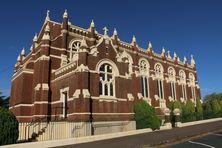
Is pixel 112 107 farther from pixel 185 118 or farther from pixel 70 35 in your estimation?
pixel 185 118

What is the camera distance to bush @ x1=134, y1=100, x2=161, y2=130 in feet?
78.9

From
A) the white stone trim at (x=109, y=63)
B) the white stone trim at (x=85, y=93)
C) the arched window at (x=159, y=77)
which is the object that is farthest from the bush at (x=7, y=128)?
the arched window at (x=159, y=77)

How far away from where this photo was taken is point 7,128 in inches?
531

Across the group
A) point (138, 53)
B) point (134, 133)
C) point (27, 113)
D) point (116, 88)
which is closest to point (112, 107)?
point (116, 88)

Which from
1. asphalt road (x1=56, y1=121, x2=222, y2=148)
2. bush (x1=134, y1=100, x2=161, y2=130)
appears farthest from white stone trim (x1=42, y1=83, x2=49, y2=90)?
asphalt road (x1=56, y1=121, x2=222, y2=148)

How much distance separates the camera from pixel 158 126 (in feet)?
79.1

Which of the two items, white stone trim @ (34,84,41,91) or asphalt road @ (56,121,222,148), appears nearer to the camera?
asphalt road @ (56,121,222,148)

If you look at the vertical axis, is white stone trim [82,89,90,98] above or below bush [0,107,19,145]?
above

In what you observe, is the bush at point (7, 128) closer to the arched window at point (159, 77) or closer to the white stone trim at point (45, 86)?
the white stone trim at point (45, 86)

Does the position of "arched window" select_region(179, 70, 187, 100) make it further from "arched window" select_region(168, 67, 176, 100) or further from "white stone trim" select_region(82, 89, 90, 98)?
"white stone trim" select_region(82, 89, 90, 98)

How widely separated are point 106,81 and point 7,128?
39.9 ft

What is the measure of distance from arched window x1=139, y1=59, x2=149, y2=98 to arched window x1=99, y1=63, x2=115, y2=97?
1422 cm

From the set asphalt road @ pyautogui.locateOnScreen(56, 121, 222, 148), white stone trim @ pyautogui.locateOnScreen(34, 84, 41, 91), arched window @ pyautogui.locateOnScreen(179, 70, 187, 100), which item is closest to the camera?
asphalt road @ pyautogui.locateOnScreen(56, 121, 222, 148)

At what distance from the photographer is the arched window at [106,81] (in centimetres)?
2348
